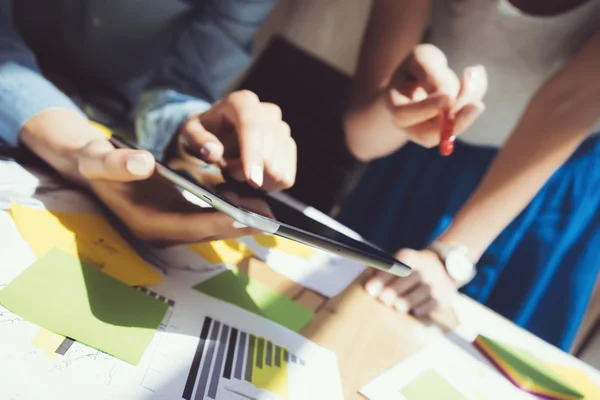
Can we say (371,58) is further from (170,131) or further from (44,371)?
(44,371)

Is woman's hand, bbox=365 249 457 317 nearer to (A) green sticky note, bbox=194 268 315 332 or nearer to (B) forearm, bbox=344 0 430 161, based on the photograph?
(A) green sticky note, bbox=194 268 315 332

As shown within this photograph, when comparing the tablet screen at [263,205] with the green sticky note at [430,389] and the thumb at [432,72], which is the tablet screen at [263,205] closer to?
the green sticky note at [430,389]

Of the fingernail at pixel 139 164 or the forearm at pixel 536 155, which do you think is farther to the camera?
the forearm at pixel 536 155

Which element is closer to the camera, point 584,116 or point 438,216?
point 584,116

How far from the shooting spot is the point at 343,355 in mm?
421

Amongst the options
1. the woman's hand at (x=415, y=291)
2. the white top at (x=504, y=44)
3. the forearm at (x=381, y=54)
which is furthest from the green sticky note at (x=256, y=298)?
the white top at (x=504, y=44)

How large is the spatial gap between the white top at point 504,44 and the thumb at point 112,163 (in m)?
0.70

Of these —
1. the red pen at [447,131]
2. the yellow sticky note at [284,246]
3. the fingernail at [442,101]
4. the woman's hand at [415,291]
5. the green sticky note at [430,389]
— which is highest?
the fingernail at [442,101]

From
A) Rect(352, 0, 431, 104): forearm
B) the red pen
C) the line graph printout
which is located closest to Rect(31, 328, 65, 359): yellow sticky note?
the line graph printout

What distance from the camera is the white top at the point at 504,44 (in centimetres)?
79

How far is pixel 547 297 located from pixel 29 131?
2.90 ft

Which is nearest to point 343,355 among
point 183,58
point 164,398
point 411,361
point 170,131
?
point 411,361

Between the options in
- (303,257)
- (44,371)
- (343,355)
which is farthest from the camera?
(303,257)

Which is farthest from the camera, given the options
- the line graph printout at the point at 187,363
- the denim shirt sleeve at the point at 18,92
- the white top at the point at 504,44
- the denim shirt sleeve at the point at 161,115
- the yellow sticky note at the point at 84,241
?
the white top at the point at 504,44
